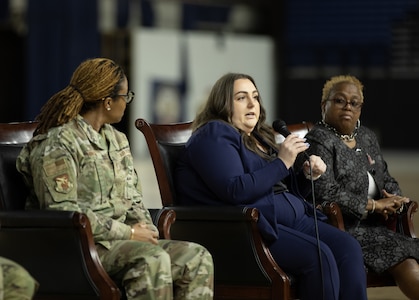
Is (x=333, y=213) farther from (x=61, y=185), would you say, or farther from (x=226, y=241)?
(x=61, y=185)

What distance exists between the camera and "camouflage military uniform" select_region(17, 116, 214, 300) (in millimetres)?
3078

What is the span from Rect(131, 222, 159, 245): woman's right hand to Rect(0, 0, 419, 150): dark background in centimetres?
1122

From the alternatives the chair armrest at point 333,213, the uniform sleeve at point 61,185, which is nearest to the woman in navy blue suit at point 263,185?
the chair armrest at point 333,213

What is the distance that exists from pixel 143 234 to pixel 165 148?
0.65 meters

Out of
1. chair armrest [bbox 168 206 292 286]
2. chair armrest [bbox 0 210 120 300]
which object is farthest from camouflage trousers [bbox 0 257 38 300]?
chair armrest [bbox 168 206 292 286]

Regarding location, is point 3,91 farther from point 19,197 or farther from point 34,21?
point 19,197

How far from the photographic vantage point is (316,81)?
15.9 meters

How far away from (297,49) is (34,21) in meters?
4.72

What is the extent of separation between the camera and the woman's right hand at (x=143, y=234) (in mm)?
3238

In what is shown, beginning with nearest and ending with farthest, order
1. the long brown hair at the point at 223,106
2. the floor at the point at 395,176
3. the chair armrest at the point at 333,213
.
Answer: the long brown hair at the point at 223,106, the chair armrest at the point at 333,213, the floor at the point at 395,176

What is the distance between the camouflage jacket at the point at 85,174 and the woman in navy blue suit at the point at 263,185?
1.12ft

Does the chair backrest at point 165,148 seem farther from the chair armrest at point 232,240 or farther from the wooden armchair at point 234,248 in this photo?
the chair armrest at point 232,240

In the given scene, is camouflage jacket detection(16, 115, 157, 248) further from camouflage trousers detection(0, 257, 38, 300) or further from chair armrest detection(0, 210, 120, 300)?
camouflage trousers detection(0, 257, 38, 300)

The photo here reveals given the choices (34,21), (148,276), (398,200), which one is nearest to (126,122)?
(34,21)
